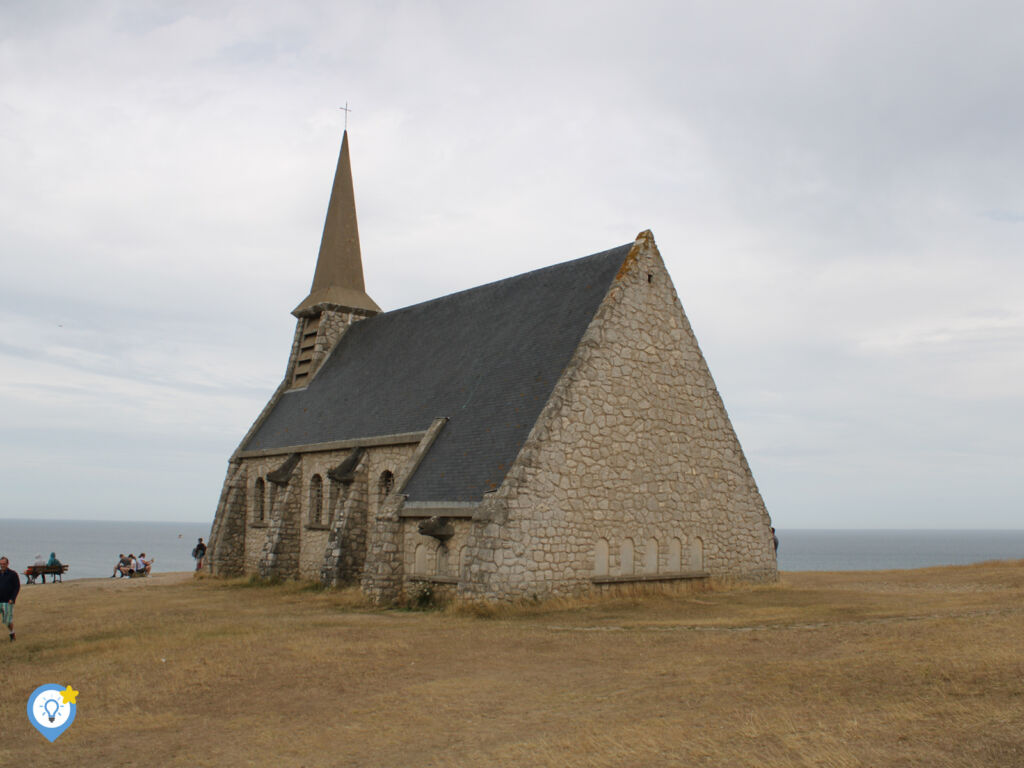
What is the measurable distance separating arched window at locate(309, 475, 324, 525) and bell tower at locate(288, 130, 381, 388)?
6854 mm

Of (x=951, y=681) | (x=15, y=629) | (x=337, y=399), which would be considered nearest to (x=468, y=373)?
(x=337, y=399)

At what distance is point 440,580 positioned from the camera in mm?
19328

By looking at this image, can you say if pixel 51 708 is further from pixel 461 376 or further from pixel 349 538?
pixel 461 376

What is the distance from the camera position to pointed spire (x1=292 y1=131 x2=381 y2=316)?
35.6 meters

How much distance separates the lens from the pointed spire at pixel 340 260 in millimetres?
35562

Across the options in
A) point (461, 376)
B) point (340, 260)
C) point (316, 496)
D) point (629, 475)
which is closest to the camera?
point (629, 475)

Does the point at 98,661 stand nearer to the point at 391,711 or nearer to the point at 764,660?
the point at 391,711

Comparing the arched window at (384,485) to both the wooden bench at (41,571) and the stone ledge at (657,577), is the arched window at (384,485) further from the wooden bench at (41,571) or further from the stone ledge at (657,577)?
the wooden bench at (41,571)

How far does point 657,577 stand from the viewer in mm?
20266

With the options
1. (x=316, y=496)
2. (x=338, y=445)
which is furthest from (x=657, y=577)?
(x=316, y=496)

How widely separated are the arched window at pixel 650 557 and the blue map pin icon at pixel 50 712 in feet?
41.3

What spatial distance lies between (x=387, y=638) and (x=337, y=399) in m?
15.8

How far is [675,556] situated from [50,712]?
14101mm

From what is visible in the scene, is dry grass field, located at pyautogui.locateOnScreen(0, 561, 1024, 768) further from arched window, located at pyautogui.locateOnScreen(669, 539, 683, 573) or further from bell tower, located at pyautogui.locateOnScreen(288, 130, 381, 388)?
bell tower, located at pyautogui.locateOnScreen(288, 130, 381, 388)
